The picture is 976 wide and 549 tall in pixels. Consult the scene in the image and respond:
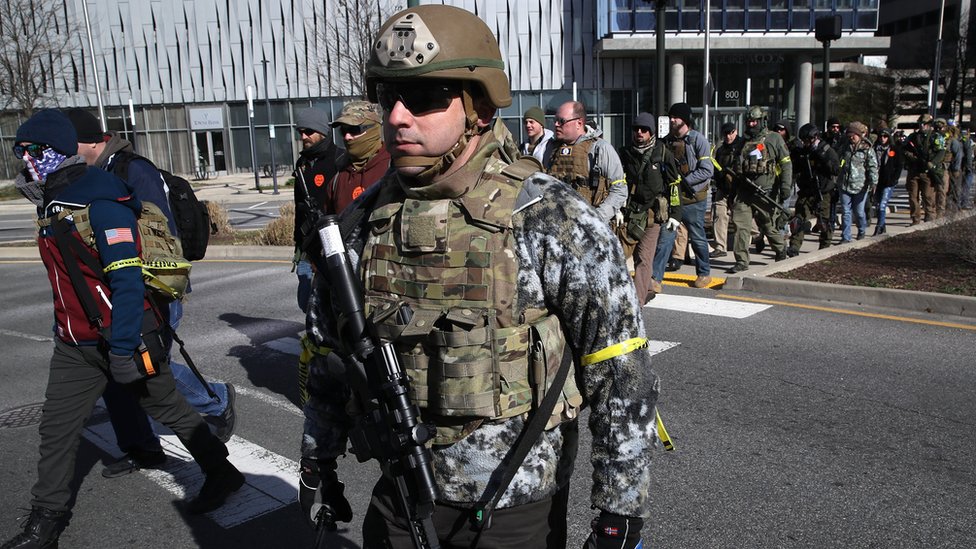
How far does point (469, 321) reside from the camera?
6.04 ft

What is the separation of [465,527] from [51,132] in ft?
9.58

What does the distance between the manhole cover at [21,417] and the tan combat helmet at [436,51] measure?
468 centimetres

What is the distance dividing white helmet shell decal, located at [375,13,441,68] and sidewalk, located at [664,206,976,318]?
7.19 meters

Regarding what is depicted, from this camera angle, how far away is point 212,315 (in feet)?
28.6

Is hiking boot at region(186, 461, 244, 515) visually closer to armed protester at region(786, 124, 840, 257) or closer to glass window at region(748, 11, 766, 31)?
armed protester at region(786, 124, 840, 257)

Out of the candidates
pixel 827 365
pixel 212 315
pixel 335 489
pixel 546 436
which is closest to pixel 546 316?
pixel 546 436

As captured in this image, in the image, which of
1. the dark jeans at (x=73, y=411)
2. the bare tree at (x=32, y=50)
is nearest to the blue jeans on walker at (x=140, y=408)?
the dark jeans at (x=73, y=411)

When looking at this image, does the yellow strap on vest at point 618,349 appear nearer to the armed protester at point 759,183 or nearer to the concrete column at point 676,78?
the armed protester at point 759,183

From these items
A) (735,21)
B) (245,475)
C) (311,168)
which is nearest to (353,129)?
(311,168)

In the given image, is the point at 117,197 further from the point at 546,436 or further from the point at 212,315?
the point at 212,315

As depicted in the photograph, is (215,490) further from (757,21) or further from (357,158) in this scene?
(757,21)

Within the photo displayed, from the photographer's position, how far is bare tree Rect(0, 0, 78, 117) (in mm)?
30500

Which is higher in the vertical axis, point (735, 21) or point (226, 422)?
point (735, 21)

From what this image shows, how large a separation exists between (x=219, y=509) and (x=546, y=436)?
2732 mm
